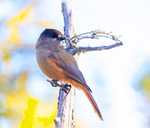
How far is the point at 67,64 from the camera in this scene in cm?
452

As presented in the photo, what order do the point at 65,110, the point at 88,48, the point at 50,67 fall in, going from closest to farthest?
the point at 65,110 → the point at 88,48 → the point at 50,67

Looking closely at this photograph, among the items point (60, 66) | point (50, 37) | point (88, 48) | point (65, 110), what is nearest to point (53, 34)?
point (50, 37)

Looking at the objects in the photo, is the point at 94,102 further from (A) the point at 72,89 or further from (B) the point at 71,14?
(B) the point at 71,14

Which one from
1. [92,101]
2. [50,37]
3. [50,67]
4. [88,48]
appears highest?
[50,37]

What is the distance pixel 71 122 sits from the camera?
4.04 meters

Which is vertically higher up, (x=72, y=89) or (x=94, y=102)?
(x=72, y=89)

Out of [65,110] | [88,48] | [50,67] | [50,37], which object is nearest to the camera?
[65,110]

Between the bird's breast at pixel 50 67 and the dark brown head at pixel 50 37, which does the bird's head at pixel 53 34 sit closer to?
the dark brown head at pixel 50 37

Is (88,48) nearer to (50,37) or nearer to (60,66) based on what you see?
(60,66)

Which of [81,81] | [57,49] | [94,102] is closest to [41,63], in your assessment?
[57,49]

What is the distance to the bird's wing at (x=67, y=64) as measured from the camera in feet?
14.6

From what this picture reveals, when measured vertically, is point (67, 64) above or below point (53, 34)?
below

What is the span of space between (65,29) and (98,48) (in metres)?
0.93

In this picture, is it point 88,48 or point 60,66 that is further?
point 60,66
